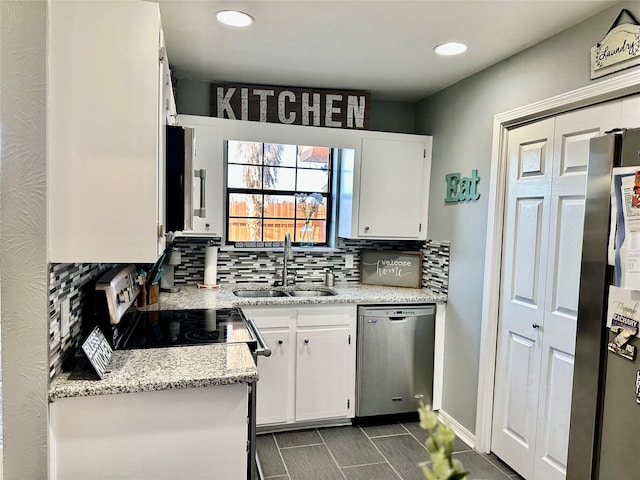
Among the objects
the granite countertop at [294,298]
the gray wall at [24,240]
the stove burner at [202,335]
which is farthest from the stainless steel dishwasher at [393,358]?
the gray wall at [24,240]

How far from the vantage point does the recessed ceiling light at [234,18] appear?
211 centimetres

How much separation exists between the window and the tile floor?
1473 mm

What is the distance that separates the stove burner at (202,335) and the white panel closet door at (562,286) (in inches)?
67.3

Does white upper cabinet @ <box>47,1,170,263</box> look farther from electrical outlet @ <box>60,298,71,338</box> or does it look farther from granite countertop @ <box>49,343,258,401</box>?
granite countertop @ <box>49,343,258,401</box>

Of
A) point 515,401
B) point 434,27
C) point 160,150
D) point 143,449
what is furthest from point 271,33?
point 515,401

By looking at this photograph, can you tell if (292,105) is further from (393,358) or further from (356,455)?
(356,455)

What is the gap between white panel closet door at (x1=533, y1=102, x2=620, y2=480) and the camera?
2.12 metres

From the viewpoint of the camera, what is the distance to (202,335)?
6.64ft

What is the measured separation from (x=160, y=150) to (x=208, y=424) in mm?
994

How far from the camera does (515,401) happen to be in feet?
8.26

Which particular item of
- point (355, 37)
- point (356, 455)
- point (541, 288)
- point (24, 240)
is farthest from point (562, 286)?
point (24, 240)

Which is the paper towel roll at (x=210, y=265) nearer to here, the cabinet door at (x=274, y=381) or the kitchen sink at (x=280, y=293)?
the kitchen sink at (x=280, y=293)

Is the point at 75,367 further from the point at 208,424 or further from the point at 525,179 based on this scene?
the point at 525,179

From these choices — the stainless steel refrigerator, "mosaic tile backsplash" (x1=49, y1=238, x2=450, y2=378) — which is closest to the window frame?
"mosaic tile backsplash" (x1=49, y1=238, x2=450, y2=378)
